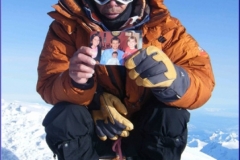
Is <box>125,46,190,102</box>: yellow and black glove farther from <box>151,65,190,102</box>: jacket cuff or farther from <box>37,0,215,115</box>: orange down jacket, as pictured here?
<box>37,0,215,115</box>: orange down jacket

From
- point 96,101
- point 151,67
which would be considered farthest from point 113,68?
point 151,67

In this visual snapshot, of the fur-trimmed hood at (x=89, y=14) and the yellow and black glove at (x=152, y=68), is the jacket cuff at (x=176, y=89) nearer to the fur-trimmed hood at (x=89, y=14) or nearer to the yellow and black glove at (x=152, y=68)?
the yellow and black glove at (x=152, y=68)

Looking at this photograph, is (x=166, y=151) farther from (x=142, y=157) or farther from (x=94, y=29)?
(x=94, y=29)

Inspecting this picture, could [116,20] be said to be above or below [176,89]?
above

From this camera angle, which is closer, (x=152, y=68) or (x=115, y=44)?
(x=152, y=68)

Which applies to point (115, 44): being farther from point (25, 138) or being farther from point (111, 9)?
point (25, 138)

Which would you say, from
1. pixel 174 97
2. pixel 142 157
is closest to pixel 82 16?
pixel 174 97
